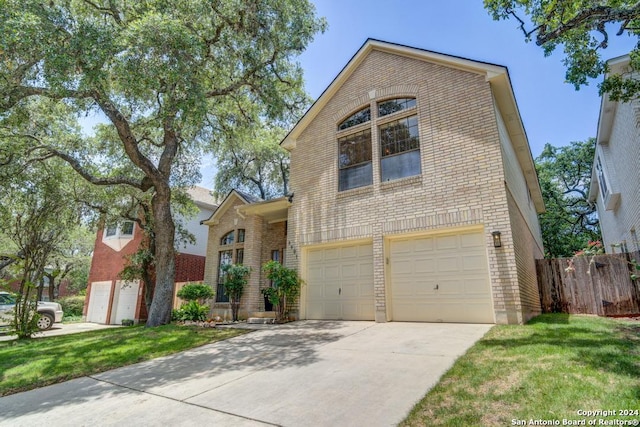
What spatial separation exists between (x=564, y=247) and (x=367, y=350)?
26585 millimetres

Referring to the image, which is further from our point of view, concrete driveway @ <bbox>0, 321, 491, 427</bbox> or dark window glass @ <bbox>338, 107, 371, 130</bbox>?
dark window glass @ <bbox>338, 107, 371, 130</bbox>

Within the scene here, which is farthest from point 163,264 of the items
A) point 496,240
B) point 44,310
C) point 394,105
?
point 496,240

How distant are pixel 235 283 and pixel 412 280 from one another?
6263mm

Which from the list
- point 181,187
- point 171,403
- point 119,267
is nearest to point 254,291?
point 181,187

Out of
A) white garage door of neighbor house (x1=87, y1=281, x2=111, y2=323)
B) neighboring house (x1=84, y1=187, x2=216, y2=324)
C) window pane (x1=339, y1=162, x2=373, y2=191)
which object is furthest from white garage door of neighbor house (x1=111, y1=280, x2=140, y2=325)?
window pane (x1=339, y1=162, x2=373, y2=191)

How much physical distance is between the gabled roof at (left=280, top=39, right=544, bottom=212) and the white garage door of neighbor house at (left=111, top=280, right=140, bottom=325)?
38.3 ft

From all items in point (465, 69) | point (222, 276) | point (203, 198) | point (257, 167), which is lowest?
point (222, 276)

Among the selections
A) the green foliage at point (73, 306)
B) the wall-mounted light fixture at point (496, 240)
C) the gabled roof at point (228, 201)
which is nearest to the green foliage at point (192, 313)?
the gabled roof at point (228, 201)

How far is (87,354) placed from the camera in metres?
7.04

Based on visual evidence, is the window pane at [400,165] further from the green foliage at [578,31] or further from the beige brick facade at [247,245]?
the beige brick facade at [247,245]

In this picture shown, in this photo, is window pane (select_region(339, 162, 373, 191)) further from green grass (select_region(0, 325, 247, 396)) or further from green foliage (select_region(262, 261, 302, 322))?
green grass (select_region(0, 325, 247, 396))

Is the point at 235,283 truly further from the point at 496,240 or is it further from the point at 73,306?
the point at 73,306

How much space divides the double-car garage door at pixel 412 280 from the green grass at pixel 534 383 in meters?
2.65

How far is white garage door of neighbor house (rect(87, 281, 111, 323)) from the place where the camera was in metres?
18.3
